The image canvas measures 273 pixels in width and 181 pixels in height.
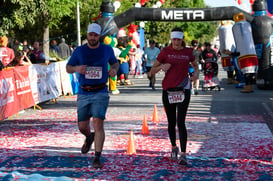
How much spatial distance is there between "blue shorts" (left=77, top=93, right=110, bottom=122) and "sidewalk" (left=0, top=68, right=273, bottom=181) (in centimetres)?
71

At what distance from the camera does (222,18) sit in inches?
962

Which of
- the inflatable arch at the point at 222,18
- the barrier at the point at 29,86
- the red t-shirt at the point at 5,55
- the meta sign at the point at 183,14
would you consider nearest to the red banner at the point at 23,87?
the barrier at the point at 29,86

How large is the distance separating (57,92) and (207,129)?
27.1 feet

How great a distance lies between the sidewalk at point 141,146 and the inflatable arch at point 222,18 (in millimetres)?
5893

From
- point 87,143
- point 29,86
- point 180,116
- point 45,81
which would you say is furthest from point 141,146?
point 45,81

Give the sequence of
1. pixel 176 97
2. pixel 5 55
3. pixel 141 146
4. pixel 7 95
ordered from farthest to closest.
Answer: pixel 5 55 → pixel 7 95 → pixel 141 146 → pixel 176 97

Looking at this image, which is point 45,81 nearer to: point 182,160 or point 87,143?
point 87,143

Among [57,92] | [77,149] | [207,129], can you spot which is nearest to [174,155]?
[77,149]

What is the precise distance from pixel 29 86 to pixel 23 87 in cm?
67

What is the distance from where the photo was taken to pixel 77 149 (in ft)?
32.7

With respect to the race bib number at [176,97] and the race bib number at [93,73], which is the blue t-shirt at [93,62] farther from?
the race bib number at [176,97]

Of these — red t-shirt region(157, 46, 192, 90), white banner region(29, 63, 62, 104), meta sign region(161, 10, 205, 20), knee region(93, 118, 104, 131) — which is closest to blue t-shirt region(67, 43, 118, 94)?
knee region(93, 118, 104, 131)

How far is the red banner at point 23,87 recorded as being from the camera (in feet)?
49.8

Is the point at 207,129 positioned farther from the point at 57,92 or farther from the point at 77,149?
the point at 57,92
